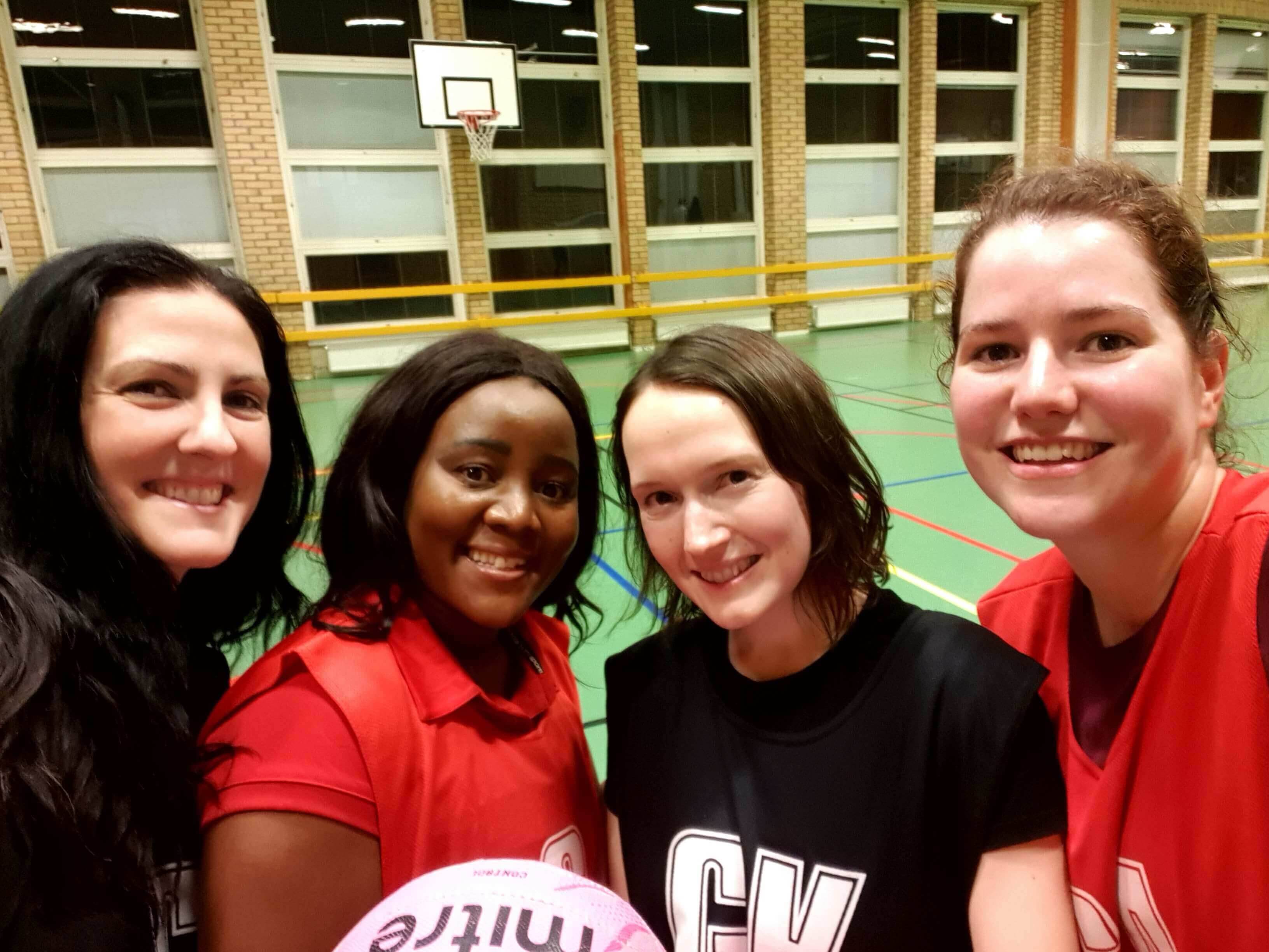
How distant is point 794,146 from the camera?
37.5 ft

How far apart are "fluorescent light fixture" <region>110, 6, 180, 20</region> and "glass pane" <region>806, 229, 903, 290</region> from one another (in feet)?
26.7

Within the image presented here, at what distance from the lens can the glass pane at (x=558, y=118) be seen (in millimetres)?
10492

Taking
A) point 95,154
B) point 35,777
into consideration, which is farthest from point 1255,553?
point 95,154

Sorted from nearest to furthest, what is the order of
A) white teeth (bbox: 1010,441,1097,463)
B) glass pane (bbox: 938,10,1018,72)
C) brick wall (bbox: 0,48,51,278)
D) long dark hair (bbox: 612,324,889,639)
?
white teeth (bbox: 1010,441,1097,463)
long dark hair (bbox: 612,324,889,639)
brick wall (bbox: 0,48,51,278)
glass pane (bbox: 938,10,1018,72)

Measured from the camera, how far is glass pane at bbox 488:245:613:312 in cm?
1079

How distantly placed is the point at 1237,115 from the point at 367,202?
1440cm

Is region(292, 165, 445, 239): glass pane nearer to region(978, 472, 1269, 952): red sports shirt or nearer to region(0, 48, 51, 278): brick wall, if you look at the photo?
region(0, 48, 51, 278): brick wall

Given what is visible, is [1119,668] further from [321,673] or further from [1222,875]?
[321,673]

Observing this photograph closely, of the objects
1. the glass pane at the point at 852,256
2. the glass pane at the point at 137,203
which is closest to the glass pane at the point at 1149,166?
the glass pane at the point at 137,203

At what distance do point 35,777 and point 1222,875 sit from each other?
1.48 meters

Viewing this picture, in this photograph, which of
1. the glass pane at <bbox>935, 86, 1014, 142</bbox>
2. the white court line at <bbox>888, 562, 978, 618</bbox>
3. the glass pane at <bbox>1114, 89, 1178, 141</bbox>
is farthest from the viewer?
the glass pane at <bbox>1114, 89, 1178, 141</bbox>

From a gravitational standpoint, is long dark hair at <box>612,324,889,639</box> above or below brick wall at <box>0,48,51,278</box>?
Result: below

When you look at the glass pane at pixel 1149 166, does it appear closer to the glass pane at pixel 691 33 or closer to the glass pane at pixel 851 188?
the glass pane at pixel 691 33

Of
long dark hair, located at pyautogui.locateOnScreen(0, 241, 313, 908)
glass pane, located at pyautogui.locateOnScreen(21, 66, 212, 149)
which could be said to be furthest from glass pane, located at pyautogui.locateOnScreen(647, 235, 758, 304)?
long dark hair, located at pyautogui.locateOnScreen(0, 241, 313, 908)
